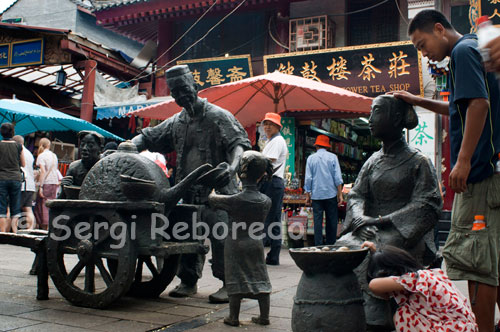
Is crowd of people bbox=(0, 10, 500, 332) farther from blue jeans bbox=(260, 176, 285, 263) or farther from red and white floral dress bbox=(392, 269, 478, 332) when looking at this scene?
blue jeans bbox=(260, 176, 285, 263)

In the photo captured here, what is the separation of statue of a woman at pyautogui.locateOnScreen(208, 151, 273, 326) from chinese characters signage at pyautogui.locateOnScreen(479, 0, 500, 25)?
643cm

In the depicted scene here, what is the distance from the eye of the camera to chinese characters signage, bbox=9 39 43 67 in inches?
498

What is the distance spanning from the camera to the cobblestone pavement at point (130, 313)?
3441 millimetres

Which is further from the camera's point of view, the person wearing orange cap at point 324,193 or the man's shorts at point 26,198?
the man's shorts at point 26,198

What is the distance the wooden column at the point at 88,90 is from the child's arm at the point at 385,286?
11.1 m

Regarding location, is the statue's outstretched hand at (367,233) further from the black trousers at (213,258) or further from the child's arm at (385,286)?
the black trousers at (213,258)

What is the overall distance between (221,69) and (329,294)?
9930mm

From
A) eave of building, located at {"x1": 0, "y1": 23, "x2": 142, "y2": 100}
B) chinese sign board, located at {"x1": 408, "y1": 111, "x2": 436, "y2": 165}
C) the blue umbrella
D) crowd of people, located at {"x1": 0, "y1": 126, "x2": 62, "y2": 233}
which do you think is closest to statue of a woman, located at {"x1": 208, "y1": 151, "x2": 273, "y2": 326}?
crowd of people, located at {"x1": 0, "y1": 126, "x2": 62, "y2": 233}

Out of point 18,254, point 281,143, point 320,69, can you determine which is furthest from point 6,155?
point 320,69

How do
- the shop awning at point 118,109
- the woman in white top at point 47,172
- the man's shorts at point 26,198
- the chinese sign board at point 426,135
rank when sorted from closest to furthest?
the man's shorts at point 26,198 < the woman in white top at point 47,172 < the chinese sign board at point 426,135 < the shop awning at point 118,109

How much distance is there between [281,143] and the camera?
724 centimetres

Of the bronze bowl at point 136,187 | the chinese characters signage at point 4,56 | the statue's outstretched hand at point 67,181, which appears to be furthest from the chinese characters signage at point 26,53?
the bronze bowl at point 136,187

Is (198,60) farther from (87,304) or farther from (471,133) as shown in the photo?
(471,133)

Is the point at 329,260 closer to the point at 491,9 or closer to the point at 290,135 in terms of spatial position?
the point at 491,9
